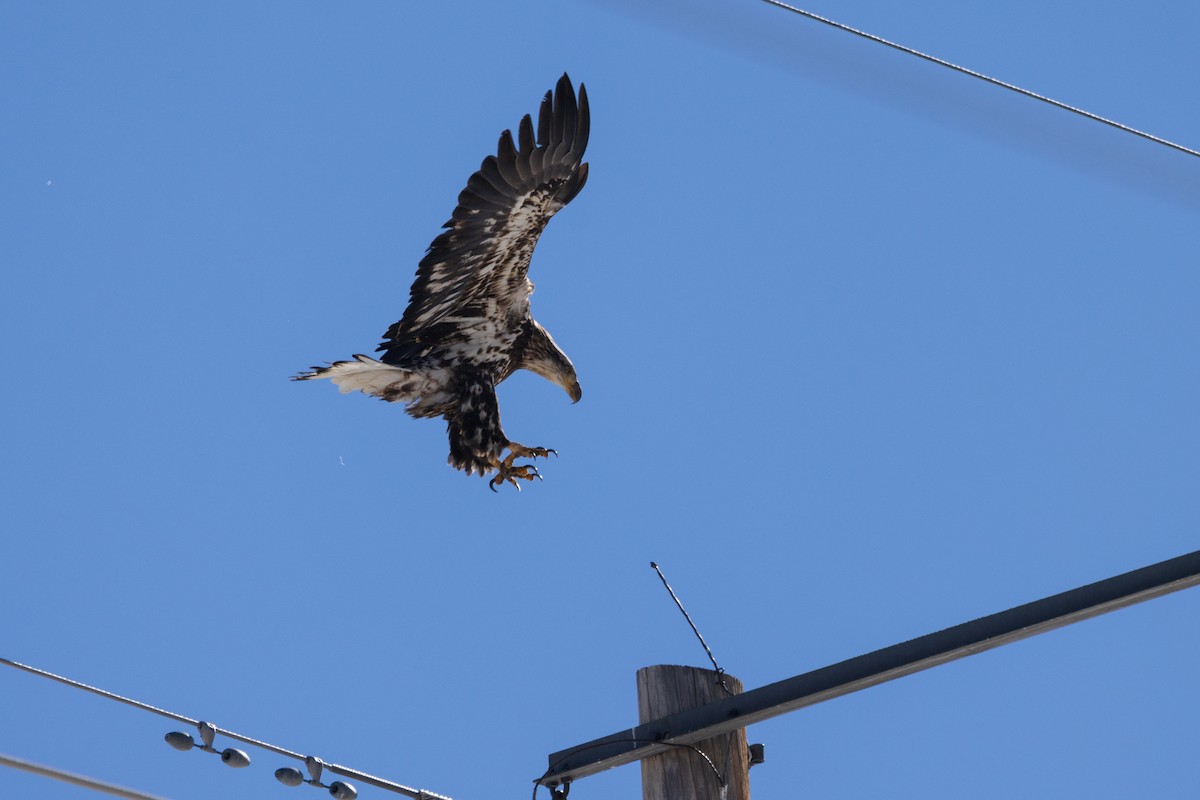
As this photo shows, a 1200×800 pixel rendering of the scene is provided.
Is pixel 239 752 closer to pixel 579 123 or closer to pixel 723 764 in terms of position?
pixel 723 764

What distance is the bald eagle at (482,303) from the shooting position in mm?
6645

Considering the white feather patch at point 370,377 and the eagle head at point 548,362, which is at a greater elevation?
the eagle head at point 548,362

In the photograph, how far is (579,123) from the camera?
675 cm

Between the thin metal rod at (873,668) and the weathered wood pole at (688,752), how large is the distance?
0.04m

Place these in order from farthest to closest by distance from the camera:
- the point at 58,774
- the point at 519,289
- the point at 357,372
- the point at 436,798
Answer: the point at 519,289 < the point at 357,372 < the point at 436,798 < the point at 58,774

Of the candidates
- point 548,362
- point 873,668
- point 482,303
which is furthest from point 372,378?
point 873,668

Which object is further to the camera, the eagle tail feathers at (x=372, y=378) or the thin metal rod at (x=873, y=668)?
the eagle tail feathers at (x=372, y=378)

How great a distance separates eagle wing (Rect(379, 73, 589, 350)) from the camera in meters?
6.64

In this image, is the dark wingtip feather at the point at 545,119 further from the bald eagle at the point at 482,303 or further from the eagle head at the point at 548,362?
the eagle head at the point at 548,362

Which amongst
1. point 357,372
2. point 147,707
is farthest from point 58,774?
point 357,372

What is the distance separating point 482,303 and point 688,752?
335 cm

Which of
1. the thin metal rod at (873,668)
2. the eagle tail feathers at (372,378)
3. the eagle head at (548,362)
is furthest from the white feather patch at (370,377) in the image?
the thin metal rod at (873,668)

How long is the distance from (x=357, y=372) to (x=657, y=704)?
9.54 feet

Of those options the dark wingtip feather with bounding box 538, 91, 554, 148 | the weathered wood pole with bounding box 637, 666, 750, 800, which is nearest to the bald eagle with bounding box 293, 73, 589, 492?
the dark wingtip feather with bounding box 538, 91, 554, 148
